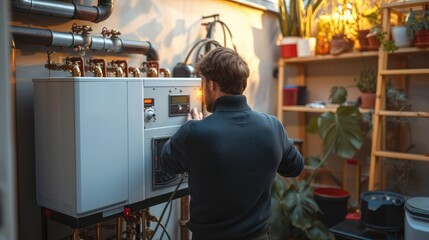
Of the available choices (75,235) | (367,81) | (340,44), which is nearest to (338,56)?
(340,44)

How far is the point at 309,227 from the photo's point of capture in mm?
2748

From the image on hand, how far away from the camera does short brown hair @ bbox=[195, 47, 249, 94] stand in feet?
4.86

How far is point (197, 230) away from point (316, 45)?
7.88 feet

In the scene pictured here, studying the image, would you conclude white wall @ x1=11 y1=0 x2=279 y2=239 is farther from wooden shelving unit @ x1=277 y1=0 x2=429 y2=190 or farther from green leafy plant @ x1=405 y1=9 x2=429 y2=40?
green leafy plant @ x1=405 y1=9 x2=429 y2=40

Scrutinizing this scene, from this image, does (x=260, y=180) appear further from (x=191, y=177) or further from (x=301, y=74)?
(x=301, y=74)

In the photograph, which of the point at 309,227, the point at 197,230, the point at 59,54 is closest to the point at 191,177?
the point at 197,230

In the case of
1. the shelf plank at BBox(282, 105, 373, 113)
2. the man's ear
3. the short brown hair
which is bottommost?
the shelf plank at BBox(282, 105, 373, 113)

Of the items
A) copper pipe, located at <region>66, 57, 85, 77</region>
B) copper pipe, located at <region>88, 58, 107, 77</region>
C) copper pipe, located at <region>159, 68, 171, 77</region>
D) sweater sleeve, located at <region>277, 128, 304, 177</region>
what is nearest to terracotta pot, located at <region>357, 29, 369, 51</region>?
copper pipe, located at <region>159, 68, 171, 77</region>

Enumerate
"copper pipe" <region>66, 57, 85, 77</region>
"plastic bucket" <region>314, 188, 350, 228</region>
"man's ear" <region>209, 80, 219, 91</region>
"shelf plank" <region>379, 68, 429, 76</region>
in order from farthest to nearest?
1. "plastic bucket" <region>314, 188, 350, 228</region>
2. "shelf plank" <region>379, 68, 429, 76</region>
3. "copper pipe" <region>66, 57, 85, 77</region>
4. "man's ear" <region>209, 80, 219, 91</region>

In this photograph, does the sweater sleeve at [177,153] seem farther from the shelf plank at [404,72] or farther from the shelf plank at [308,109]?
the shelf plank at [308,109]

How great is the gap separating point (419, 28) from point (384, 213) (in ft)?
4.05

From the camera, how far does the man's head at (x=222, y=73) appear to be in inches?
58.4

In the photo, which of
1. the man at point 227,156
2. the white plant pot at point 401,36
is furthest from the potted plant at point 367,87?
the man at point 227,156

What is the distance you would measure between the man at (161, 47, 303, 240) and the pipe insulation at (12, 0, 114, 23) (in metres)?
0.80
